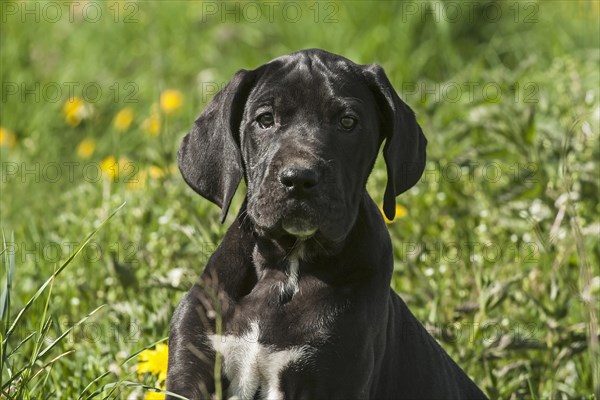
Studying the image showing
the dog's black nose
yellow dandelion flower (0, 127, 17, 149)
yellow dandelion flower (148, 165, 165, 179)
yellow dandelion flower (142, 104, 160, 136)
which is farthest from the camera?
yellow dandelion flower (0, 127, 17, 149)

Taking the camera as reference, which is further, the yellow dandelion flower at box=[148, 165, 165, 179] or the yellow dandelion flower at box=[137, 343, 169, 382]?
the yellow dandelion flower at box=[148, 165, 165, 179]

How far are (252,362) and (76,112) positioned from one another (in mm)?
3879

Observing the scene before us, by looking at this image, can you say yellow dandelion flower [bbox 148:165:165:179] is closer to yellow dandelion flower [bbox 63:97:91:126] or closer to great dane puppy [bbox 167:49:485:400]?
yellow dandelion flower [bbox 63:97:91:126]

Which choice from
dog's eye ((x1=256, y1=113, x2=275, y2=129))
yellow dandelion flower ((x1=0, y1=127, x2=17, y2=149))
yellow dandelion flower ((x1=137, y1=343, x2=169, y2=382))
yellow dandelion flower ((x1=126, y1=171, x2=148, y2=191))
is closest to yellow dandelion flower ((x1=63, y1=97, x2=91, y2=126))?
yellow dandelion flower ((x1=0, y1=127, x2=17, y2=149))

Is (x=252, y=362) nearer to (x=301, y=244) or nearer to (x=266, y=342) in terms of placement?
(x=266, y=342)

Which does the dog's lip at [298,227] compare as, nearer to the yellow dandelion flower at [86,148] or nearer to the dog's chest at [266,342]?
the dog's chest at [266,342]

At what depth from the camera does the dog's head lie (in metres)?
3.34

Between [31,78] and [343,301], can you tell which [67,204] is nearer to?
[31,78]

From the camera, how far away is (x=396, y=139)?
3617 millimetres

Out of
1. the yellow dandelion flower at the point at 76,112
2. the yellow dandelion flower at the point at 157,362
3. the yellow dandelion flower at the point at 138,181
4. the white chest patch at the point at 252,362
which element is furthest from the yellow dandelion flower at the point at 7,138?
the white chest patch at the point at 252,362

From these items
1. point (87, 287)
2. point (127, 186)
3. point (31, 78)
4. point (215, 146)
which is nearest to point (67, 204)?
point (127, 186)

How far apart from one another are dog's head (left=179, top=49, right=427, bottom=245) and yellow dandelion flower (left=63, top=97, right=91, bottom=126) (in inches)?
131

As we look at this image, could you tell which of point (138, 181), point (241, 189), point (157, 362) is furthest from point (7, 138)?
point (157, 362)

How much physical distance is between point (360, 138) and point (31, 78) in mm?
4799
